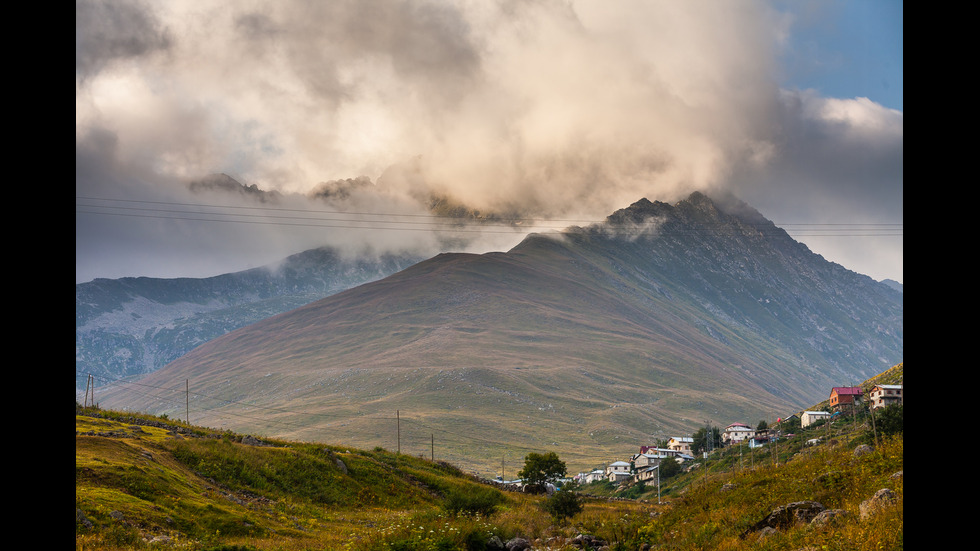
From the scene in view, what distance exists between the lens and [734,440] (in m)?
176

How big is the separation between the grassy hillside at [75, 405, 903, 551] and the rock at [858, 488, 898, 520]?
12.8 inches

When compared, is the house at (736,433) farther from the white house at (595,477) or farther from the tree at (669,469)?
the tree at (669,469)

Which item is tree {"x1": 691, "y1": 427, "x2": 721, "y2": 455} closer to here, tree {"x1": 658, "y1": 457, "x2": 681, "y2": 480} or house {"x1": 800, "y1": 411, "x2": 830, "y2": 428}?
house {"x1": 800, "y1": 411, "x2": 830, "y2": 428}

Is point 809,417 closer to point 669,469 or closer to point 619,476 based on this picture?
point 669,469

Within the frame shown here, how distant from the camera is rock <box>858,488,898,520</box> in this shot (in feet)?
49.8

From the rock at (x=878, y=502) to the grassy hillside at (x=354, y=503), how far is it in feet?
1.07

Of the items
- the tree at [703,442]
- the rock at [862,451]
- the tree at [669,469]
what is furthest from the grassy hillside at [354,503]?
the tree at [703,442]

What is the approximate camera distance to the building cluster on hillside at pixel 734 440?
4513 inches

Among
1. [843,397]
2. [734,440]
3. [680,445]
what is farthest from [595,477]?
[843,397]

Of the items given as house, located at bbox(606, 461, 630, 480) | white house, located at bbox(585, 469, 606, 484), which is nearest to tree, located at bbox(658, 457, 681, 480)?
house, located at bbox(606, 461, 630, 480)
